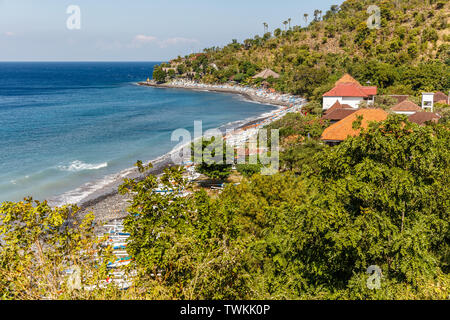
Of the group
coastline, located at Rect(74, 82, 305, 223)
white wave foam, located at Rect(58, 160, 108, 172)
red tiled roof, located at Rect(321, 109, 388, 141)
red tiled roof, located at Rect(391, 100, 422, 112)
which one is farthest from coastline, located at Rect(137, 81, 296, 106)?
white wave foam, located at Rect(58, 160, 108, 172)

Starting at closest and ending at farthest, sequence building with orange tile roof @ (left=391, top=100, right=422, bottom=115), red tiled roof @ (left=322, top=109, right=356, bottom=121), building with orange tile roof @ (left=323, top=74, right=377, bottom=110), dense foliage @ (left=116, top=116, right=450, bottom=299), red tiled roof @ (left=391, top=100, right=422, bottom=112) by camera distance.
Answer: dense foliage @ (left=116, top=116, right=450, bottom=299), red tiled roof @ (left=322, top=109, right=356, bottom=121), building with orange tile roof @ (left=391, top=100, right=422, bottom=115), red tiled roof @ (left=391, top=100, right=422, bottom=112), building with orange tile roof @ (left=323, top=74, right=377, bottom=110)

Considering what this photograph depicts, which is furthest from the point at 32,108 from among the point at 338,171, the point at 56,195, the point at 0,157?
the point at 338,171

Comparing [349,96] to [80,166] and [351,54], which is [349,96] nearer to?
[80,166]

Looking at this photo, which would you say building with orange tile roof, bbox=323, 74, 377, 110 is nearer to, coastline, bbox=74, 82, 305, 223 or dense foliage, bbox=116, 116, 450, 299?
coastline, bbox=74, 82, 305, 223

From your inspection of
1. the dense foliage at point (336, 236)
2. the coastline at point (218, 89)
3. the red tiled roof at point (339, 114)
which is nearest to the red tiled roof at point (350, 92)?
the red tiled roof at point (339, 114)

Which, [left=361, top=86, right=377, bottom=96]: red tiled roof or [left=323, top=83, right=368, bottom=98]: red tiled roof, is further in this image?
[left=361, top=86, right=377, bottom=96]: red tiled roof

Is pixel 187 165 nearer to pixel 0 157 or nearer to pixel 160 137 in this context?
pixel 160 137

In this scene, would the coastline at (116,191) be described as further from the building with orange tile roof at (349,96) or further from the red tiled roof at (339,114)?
the building with orange tile roof at (349,96)
